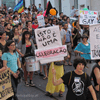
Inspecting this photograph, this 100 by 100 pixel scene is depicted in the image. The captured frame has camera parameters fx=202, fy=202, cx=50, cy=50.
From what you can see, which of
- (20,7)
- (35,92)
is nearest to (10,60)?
(35,92)

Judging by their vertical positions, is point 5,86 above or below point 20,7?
below

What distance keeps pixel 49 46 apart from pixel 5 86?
1236 millimetres

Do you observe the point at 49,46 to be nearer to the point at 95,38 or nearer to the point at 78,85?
the point at 95,38

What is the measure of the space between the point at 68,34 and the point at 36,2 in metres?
19.1

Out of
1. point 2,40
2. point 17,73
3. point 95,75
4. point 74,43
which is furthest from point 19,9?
point 95,75

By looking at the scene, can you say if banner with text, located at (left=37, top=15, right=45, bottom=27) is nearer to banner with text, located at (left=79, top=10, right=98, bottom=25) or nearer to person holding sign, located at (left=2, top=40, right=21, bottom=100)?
banner with text, located at (left=79, top=10, right=98, bottom=25)

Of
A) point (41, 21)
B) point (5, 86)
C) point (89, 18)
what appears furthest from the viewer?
point (41, 21)

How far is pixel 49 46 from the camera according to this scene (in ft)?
14.1

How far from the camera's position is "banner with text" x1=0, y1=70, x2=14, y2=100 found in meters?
4.07

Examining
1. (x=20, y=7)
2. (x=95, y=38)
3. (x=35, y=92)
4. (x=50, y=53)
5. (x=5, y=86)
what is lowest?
(x=35, y=92)

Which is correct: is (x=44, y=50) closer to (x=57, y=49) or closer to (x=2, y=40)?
(x=57, y=49)

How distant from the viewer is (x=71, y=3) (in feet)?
67.5

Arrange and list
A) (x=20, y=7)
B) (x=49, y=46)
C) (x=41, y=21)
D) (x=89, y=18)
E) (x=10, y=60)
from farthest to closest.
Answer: (x=20, y=7), (x=41, y=21), (x=89, y=18), (x=10, y=60), (x=49, y=46)

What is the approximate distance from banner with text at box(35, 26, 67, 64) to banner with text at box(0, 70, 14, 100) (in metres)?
0.73
